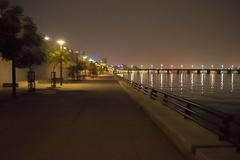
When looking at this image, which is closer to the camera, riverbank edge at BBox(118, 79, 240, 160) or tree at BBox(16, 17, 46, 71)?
riverbank edge at BBox(118, 79, 240, 160)

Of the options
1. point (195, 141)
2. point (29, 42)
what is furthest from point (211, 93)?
point (195, 141)

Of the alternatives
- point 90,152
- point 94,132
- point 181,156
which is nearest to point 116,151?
point 90,152

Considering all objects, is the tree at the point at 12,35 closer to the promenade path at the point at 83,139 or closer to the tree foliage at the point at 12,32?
the tree foliage at the point at 12,32

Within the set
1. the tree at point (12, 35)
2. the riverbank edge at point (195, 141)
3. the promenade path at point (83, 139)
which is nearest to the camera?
the riverbank edge at point (195, 141)

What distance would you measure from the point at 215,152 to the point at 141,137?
3.96 metres

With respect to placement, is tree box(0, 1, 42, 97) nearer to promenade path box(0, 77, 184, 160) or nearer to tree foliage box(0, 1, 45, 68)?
tree foliage box(0, 1, 45, 68)

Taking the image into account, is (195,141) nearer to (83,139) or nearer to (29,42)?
(83,139)

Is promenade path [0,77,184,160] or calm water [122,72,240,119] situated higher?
promenade path [0,77,184,160]

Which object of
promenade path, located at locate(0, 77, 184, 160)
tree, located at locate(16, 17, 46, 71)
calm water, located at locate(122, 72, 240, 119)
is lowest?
calm water, located at locate(122, 72, 240, 119)

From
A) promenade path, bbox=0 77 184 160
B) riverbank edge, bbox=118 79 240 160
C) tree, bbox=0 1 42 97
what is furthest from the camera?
tree, bbox=0 1 42 97

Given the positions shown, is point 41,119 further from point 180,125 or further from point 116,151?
point 116,151

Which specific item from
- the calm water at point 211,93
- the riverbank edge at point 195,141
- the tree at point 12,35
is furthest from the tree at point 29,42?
the riverbank edge at point 195,141

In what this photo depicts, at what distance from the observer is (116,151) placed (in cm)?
1073

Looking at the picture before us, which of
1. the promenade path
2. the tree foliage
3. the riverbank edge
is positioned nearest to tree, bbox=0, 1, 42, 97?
the tree foliage
